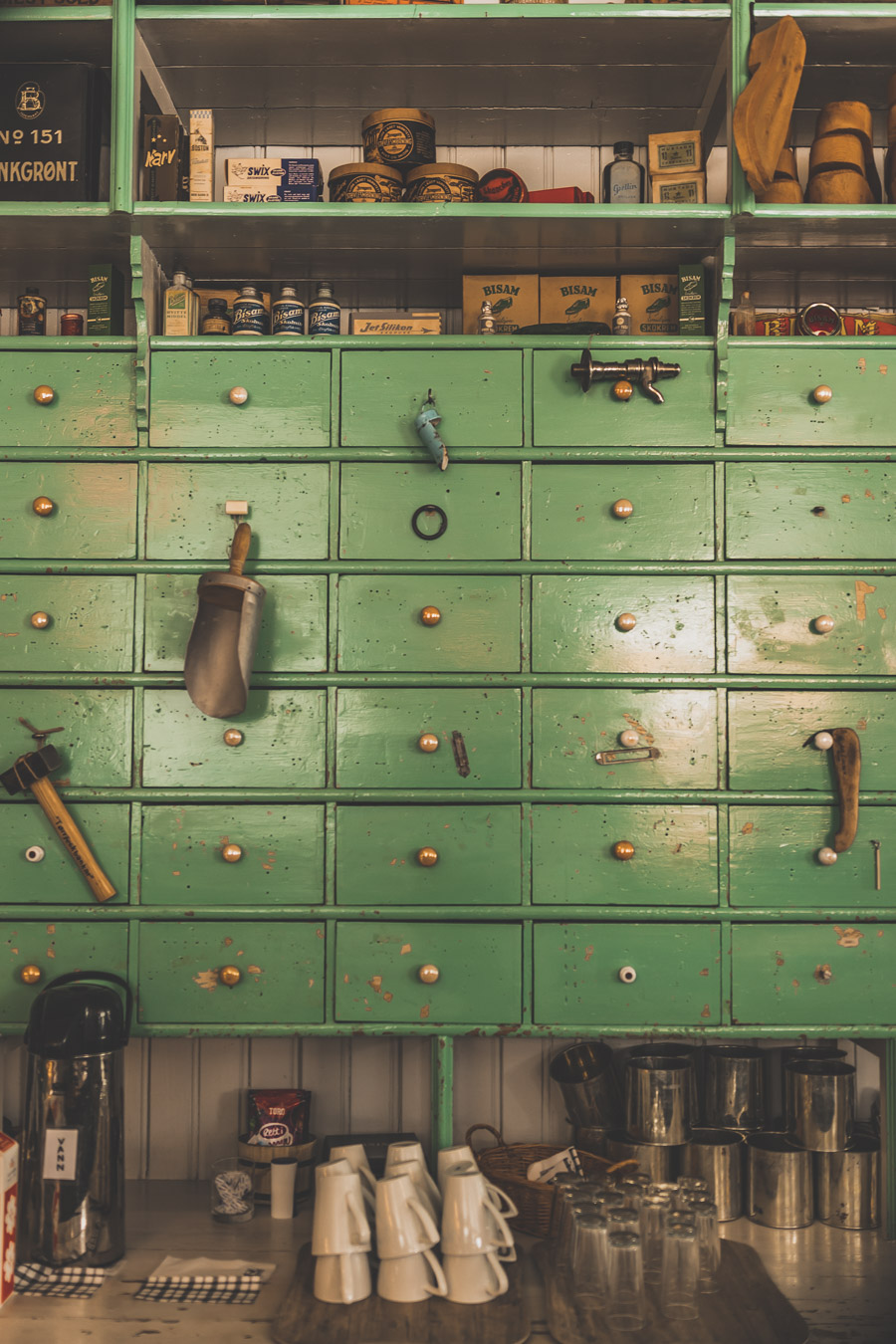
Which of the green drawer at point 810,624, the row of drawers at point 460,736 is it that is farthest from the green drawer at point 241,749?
the green drawer at point 810,624

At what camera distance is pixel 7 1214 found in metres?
2.14

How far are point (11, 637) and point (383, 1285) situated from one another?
1.68 meters

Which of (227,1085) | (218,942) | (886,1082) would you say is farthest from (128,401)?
(886,1082)

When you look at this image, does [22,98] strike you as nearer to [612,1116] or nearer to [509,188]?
[509,188]

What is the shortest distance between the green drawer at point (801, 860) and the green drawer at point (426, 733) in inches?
22.7

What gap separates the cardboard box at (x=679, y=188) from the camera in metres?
2.58

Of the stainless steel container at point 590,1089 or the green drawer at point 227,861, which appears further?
the stainless steel container at point 590,1089

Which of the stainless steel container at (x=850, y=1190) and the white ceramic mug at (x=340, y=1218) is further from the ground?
the white ceramic mug at (x=340, y=1218)

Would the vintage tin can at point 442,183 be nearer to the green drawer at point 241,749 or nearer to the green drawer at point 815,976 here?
the green drawer at point 241,749

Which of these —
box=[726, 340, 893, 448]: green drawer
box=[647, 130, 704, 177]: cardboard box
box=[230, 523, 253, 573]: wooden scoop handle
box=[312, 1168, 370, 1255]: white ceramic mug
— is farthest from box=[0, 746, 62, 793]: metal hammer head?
box=[647, 130, 704, 177]: cardboard box

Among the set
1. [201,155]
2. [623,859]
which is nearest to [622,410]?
[623,859]

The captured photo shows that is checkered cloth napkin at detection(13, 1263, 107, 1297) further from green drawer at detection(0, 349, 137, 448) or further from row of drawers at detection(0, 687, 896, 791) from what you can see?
green drawer at detection(0, 349, 137, 448)

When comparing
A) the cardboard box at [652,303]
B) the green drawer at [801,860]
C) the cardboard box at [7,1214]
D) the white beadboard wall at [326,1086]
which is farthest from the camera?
the white beadboard wall at [326,1086]

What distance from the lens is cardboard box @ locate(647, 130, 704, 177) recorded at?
259cm
